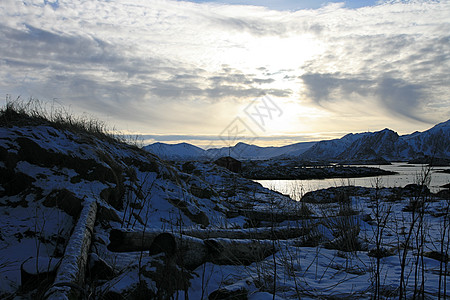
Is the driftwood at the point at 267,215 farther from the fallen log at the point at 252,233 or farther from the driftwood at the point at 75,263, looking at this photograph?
the driftwood at the point at 75,263

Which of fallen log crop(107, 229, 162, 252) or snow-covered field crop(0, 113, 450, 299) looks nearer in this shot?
snow-covered field crop(0, 113, 450, 299)

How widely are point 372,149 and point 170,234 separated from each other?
6892 mm

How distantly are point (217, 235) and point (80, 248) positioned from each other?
6.95 feet

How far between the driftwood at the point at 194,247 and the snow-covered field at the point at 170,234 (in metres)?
0.02

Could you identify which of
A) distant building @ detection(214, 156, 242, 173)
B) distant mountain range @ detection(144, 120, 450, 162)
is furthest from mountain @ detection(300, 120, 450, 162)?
distant building @ detection(214, 156, 242, 173)

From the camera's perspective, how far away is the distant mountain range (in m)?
6.50

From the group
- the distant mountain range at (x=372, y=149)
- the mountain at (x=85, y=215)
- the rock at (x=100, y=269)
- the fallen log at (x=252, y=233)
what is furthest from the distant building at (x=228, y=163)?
the rock at (x=100, y=269)

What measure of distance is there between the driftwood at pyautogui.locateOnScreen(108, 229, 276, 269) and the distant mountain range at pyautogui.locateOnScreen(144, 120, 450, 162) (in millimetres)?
2378

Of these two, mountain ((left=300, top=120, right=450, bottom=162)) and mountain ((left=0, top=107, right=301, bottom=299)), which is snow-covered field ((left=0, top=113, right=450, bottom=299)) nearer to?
mountain ((left=0, top=107, right=301, bottom=299))

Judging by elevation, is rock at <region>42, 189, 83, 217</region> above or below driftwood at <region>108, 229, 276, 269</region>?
above

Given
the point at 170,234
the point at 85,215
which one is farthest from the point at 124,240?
the point at 170,234

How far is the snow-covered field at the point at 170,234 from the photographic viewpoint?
8.41 ft

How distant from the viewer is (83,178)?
5129 mm

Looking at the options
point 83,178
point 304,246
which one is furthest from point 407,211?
point 83,178
